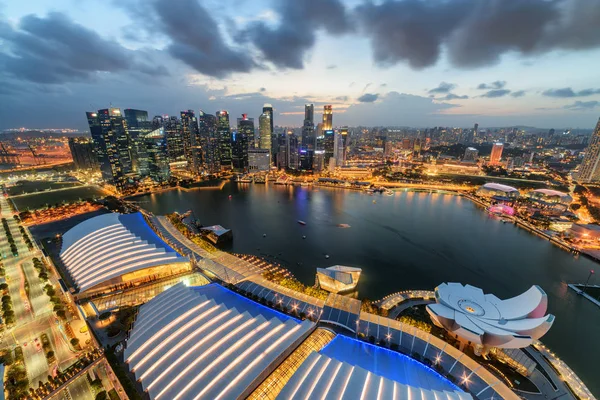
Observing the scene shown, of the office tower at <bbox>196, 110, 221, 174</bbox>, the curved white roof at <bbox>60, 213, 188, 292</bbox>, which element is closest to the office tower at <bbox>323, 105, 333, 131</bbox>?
the office tower at <bbox>196, 110, 221, 174</bbox>

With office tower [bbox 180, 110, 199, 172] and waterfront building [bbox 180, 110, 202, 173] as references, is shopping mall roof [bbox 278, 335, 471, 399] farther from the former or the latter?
office tower [bbox 180, 110, 199, 172]

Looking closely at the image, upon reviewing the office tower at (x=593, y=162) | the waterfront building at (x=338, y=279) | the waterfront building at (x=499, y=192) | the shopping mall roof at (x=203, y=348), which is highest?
the office tower at (x=593, y=162)

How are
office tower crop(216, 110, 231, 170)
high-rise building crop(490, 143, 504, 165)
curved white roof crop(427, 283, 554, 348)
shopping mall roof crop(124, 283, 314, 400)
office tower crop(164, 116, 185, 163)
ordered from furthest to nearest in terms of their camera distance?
high-rise building crop(490, 143, 504, 165), office tower crop(216, 110, 231, 170), office tower crop(164, 116, 185, 163), curved white roof crop(427, 283, 554, 348), shopping mall roof crop(124, 283, 314, 400)

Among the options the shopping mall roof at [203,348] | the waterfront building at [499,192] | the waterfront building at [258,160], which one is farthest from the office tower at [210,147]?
the waterfront building at [499,192]

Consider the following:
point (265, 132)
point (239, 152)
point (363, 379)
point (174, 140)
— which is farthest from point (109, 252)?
point (265, 132)

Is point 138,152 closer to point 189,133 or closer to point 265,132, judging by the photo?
point 189,133

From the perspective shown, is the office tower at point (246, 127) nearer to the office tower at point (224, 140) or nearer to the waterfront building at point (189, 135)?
the office tower at point (224, 140)
